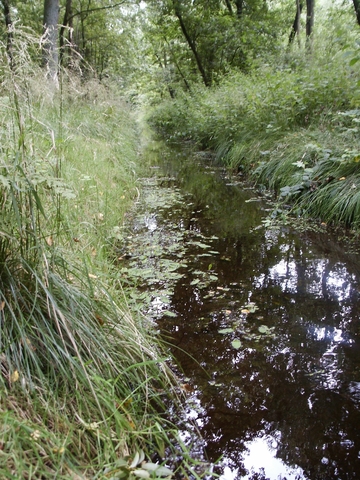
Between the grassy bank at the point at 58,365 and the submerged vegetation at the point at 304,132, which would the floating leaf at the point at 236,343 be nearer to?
the grassy bank at the point at 58,365

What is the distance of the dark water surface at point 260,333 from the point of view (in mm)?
1497

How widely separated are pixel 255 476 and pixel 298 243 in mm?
2637

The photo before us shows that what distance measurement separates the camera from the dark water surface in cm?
150

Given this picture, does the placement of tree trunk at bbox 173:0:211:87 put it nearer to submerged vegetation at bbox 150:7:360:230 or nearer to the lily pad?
submerged vegetation at bbox 150:7:360:230

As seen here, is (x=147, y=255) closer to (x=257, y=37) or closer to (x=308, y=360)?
(x=308, y=360)

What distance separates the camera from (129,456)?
1257 mm

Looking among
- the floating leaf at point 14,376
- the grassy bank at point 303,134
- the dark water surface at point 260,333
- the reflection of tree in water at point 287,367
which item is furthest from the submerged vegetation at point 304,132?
the floating leaf at point 14,376

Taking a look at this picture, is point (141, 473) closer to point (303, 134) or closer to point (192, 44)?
point (303, 134)

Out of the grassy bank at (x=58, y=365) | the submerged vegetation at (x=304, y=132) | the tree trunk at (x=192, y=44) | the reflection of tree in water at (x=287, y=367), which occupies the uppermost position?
the tree trunk at (x=192, y=44)

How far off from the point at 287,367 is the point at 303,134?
168 inches

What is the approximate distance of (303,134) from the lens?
5273 mm

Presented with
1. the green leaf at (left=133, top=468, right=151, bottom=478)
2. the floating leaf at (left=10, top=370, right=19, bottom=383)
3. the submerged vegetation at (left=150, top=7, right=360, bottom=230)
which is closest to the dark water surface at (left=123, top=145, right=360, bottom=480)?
the green leaf at (left=133, top=468, right=151, bottom=478)

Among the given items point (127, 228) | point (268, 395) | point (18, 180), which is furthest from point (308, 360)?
point (127, 228)

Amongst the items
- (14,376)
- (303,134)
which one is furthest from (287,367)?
(303,134)
